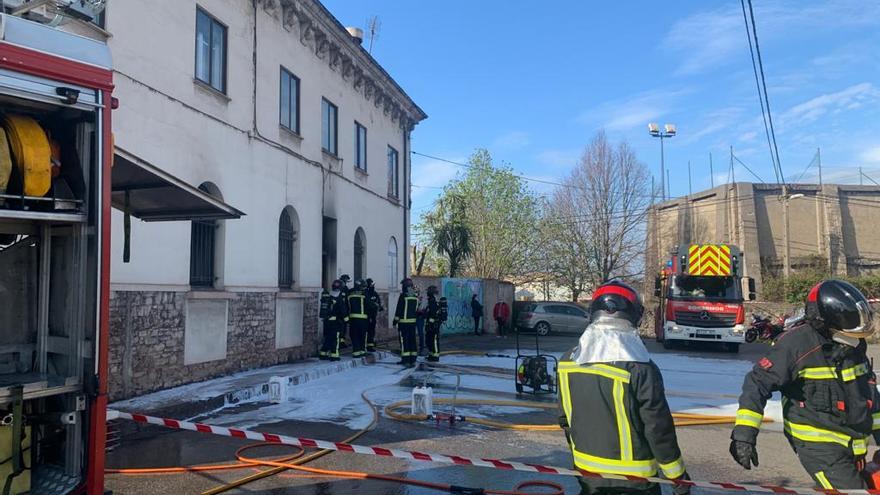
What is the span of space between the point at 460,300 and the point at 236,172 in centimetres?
1612

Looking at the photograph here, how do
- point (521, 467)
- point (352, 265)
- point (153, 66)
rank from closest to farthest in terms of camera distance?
point (521, 467), point (153, 66), point (352, 265)

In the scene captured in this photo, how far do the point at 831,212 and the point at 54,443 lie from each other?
4086cm

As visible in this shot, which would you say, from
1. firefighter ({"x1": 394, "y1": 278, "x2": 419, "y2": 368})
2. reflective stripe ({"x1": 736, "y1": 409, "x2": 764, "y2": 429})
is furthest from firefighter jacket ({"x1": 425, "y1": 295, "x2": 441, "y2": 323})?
reflective stripe ({"x1": 736, "y1": 409, "x2": 764, "y2": 429})

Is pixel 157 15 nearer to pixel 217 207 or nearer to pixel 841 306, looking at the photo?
pixel 217 207

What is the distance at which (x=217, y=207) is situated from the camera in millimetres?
5328

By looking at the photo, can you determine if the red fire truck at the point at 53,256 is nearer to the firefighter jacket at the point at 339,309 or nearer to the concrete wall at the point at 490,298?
the firefighter jacket at the point at 339,309

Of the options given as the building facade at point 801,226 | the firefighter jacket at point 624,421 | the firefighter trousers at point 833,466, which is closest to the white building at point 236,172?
the firefighter jacket at point 624,421

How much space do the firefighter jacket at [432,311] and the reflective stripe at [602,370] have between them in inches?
436

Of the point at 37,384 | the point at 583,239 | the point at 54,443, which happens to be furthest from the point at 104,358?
the point at 583,239

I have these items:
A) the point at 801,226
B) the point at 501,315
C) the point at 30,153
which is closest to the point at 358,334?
the point at 30,153

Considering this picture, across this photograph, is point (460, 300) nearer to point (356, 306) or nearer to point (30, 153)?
point (356, 306)

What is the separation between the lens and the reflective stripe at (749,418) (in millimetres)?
3367

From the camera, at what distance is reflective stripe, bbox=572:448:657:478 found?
10.0 feet

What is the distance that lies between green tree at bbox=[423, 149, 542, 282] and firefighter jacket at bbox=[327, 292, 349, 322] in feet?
72.5
